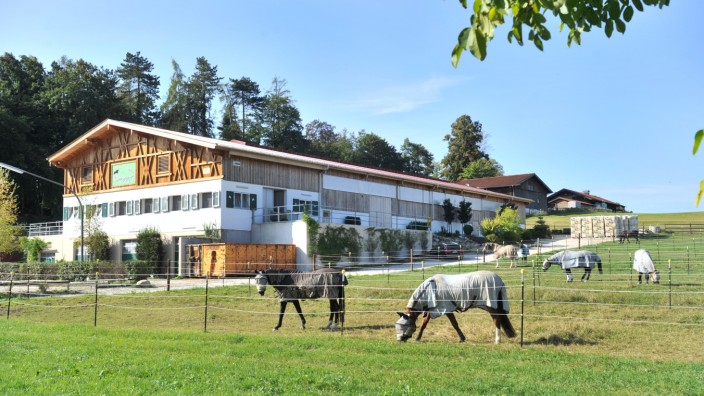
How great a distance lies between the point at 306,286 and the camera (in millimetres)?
18156

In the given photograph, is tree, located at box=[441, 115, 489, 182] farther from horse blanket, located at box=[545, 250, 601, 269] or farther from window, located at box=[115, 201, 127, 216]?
horse blanket, located at box=[545, 250, 601, 269]

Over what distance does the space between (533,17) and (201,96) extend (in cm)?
8262

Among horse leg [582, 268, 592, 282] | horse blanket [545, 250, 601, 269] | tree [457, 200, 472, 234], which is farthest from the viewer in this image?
tree [457, 200, 472, 234]

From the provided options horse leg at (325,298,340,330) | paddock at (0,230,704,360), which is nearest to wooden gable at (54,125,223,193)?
paddock at (0,230,704,360)

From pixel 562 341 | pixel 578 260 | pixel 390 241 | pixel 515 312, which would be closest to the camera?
pixel 562 341

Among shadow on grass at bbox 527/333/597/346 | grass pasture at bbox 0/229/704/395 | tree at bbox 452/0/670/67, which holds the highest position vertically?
tree at bbox 452/0/670/67

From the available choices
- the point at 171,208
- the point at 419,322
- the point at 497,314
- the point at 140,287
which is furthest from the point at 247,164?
the point at 497,314

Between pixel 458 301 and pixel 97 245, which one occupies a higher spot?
pixel 97 245

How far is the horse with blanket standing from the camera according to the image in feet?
58.0

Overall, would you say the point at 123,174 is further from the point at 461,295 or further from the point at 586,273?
the point at 461,295

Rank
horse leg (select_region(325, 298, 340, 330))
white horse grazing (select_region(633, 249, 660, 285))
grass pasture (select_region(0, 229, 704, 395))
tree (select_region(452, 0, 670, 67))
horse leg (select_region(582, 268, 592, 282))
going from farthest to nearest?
horse leg (select_region(582, 268, 592, 282))
white horse grazing (select_region(633, 249, 660, 285))
horse leg (select_region(325, 298, 340, 330))
grass pasture (select_region(0, 229, 704, 395))
tree (select_region(452, 0, 670, 67))

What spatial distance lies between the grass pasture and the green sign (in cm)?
2507

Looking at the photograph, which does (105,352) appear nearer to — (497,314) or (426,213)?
(497,314)

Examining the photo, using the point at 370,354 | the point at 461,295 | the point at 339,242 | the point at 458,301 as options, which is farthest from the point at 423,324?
the point at 339,242
